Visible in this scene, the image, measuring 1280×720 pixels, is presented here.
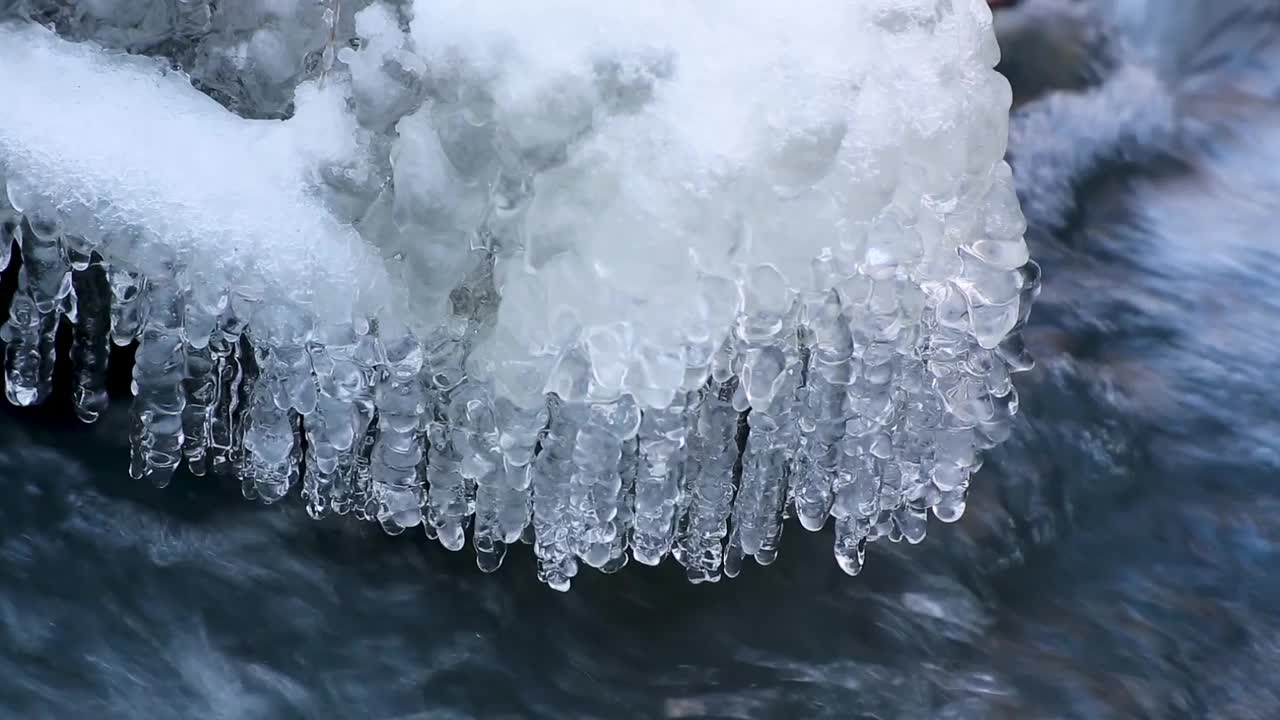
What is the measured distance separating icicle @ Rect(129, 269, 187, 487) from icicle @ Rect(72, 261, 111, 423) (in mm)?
136

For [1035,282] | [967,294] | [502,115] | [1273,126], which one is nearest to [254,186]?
[502,115]

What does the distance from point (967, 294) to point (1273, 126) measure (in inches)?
116

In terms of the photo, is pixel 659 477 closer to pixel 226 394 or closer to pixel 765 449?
pixel 765 449

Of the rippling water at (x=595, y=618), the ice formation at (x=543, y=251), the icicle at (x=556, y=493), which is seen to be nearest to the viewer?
the ice formation at (x=543, y=251)

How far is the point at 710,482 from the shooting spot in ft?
5.71

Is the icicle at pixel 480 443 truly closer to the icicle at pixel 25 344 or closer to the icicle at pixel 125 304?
the icicle at pixel 125 304

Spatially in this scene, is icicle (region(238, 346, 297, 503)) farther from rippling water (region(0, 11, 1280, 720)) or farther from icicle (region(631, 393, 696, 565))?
icicle (region(631, 393, 696, 565))

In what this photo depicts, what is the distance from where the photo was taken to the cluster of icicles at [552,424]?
1.64 metres

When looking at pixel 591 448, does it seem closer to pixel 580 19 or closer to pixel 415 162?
pixel 415 162

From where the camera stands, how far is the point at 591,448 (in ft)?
5.32

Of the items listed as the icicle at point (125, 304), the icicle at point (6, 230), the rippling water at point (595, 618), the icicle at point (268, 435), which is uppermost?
the icicle at point (6, 230)

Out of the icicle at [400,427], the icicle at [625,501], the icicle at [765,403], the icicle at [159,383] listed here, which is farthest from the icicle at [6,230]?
the icicle at [765,403]

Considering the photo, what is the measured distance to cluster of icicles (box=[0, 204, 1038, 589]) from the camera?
1.64 m

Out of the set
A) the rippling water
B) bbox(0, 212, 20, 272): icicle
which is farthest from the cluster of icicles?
the rippling water
